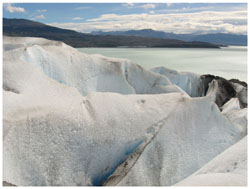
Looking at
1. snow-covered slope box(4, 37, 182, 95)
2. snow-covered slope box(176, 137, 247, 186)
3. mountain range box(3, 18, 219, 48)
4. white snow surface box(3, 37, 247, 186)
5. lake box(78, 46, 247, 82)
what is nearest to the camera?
snow-covered slope box(176, 137, 247, 186)

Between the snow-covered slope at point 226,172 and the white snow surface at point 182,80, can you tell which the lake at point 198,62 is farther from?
the snow-covered slope at point 226,172

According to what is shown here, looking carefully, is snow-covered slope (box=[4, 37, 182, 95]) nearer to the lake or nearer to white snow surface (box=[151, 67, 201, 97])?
white snow surface (box=[151, 67, 201, 97])

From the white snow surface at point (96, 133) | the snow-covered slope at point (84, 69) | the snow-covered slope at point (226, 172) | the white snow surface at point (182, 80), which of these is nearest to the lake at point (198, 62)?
the white snow surface at point (182, 80)

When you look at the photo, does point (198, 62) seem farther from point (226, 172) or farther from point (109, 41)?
point (109, 41)

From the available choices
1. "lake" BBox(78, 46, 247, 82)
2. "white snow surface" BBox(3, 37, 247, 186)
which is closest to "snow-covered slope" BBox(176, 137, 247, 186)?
"white snow surface" BBox(3, 37, 247, 186)

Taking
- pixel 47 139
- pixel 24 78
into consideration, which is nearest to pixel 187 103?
pixel 47 139
